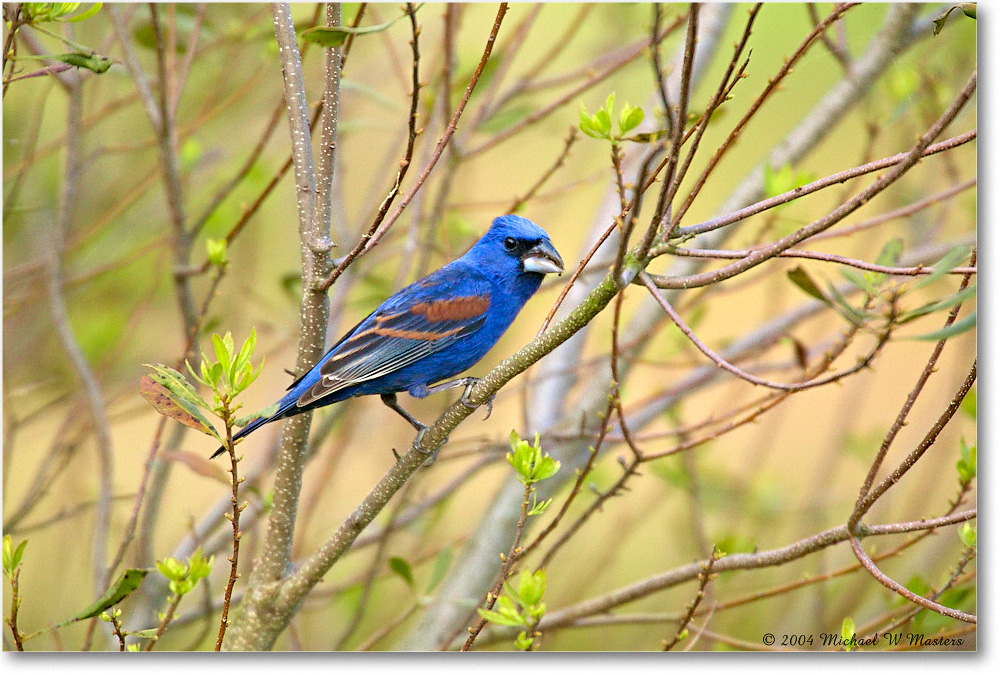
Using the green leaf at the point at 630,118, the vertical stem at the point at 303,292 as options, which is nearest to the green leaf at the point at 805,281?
the green leaf at the point at 630,118

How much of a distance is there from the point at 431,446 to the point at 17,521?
141 centimetres

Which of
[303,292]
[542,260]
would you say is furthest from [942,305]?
[303,292]

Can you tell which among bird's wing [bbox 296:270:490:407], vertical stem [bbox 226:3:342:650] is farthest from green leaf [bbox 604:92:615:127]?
bird's wing [bbox 296:270:490:407]

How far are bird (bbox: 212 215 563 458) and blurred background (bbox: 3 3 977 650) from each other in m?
0.21

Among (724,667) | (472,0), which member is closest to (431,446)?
(724,667)

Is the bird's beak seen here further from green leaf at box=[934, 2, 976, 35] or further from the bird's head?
green leaf at box=[934, 2, 976, 35]

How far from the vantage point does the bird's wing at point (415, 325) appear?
7.53ft

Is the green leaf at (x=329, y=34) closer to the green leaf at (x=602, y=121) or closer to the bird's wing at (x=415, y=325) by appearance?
the green leaf at (x=602, y=121)

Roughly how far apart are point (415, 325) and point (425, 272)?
0.51 meters

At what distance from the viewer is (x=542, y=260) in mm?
2414

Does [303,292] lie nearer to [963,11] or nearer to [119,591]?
[119,591]

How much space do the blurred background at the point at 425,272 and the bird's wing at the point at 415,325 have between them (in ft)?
0.91

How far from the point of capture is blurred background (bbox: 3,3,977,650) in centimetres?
261

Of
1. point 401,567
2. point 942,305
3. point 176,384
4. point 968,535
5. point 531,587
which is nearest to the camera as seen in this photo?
point 942,305
